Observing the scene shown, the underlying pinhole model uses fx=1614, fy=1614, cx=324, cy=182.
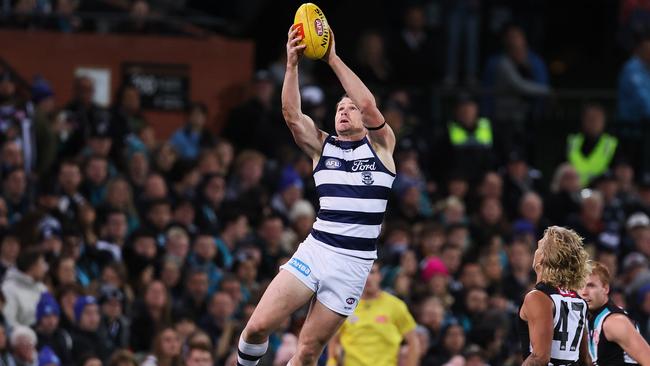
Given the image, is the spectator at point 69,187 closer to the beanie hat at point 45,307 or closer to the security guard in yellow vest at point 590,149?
the beanie hat at point 45,307

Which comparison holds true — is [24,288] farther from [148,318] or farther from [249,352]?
[249,352]

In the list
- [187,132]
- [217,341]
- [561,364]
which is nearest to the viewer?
[561,364]

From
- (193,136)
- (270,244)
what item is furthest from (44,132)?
(270,244)

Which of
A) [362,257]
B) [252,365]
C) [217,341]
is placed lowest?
[217,341]

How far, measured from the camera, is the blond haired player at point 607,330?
1111 centimetres

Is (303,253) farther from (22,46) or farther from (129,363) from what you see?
(22,46)

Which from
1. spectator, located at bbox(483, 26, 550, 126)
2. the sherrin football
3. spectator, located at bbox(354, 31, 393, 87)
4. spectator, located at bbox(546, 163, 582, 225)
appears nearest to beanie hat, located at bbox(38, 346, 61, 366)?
the sherrin football

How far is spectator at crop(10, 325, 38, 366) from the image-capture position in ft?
46.4

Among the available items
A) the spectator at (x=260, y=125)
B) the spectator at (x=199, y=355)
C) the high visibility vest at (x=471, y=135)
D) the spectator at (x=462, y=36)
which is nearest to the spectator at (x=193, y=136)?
the spectator at (x=260, y=125)

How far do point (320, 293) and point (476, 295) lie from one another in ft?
20.9

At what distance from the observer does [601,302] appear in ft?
37.4

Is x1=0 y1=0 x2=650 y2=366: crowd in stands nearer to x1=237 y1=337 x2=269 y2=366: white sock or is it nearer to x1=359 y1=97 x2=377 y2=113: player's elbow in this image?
x1=237 y1=337 x2=269 y2=366: white sock

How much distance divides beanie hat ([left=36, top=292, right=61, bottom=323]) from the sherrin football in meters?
4.44

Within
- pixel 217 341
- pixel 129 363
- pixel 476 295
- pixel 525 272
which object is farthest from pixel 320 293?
pixel 525 272
